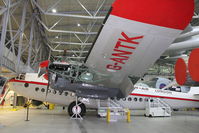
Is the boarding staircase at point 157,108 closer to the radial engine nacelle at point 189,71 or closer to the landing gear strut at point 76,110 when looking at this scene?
the landing gear strut at point 76,110

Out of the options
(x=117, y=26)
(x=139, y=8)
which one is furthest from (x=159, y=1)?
(x=117, y=26)

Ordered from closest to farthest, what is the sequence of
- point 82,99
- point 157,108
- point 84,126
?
point 84,126 < point 82,99 < point 157,108

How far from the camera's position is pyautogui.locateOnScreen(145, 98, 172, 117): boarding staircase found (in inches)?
549

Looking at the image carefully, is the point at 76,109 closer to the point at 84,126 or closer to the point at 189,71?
the point at 84,126

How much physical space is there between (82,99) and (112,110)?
7.05 ft

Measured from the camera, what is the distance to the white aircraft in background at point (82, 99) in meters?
12.8

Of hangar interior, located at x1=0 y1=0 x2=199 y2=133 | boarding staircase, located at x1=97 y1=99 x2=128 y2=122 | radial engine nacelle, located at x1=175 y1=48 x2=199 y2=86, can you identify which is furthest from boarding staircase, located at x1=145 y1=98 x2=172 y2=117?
radial engine nacelle, located at x1=175 y1=48 x2=199 y2=86

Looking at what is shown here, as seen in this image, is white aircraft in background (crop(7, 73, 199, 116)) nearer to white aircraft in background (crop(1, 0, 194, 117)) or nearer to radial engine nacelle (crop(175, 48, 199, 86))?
white aircraft in background (crop(1, 0, 194, 117))

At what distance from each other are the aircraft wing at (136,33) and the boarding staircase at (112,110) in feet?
13.5

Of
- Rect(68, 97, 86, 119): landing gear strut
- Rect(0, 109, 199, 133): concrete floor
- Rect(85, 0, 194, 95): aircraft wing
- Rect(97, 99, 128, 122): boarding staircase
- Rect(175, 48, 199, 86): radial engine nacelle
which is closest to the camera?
Rect(175, 48, 199, 86): radial engine nacelle

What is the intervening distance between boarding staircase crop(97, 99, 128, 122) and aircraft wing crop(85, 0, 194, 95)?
4.11m

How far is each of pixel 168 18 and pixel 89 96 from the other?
23.3 ft

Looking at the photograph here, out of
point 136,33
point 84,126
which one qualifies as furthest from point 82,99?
point 136,33

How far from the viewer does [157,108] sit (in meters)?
14.1
